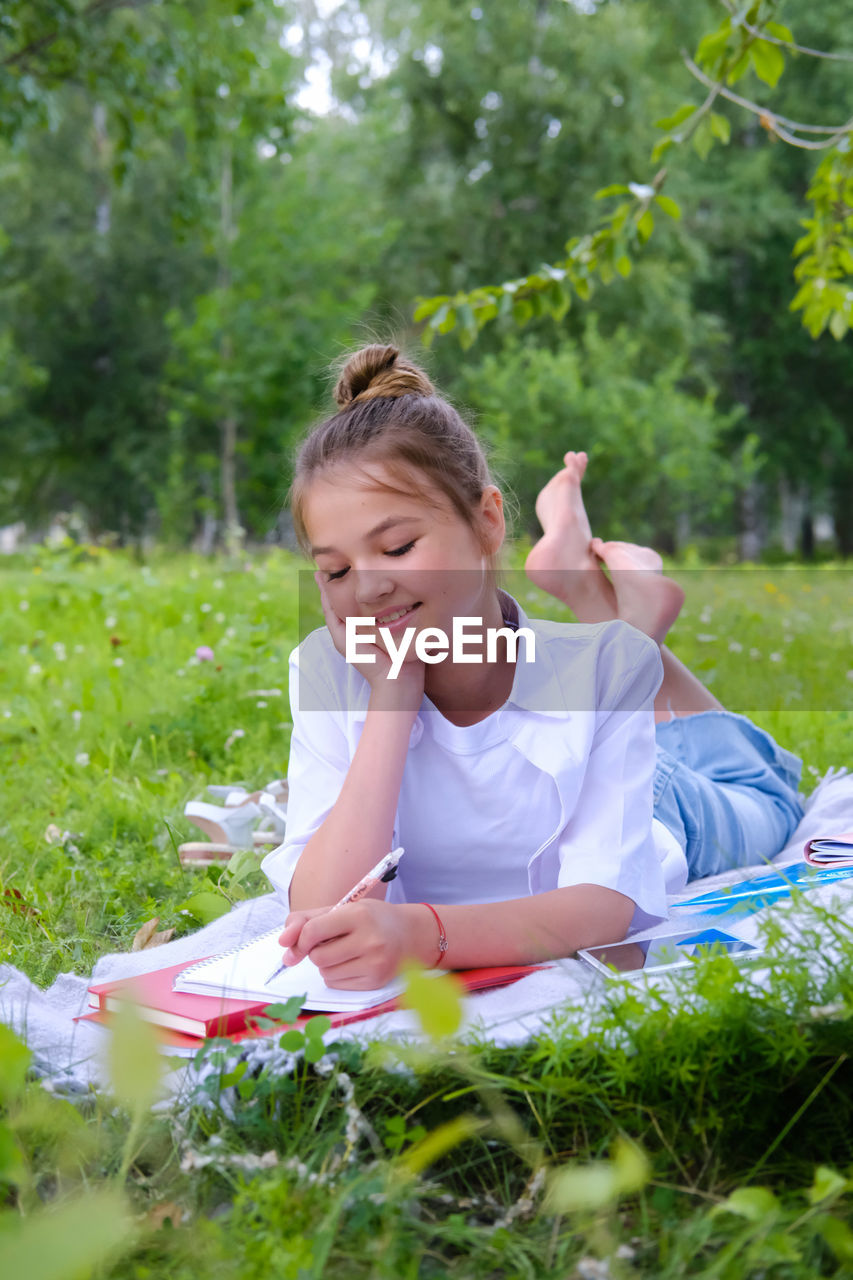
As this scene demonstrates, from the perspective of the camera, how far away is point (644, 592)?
9.30ft

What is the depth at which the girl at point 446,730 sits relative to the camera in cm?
175

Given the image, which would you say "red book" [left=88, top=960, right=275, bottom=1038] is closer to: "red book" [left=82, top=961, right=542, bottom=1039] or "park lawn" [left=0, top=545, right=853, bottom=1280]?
"red book" [left=82, top=961, right=542, bottom=1039]

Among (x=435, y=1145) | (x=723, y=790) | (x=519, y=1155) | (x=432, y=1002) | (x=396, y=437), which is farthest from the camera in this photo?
(x=723, y=790)

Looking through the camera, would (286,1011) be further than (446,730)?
No

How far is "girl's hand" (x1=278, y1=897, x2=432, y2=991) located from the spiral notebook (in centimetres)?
3

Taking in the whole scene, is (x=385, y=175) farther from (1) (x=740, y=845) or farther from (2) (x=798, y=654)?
(1) (x=740, y=845)

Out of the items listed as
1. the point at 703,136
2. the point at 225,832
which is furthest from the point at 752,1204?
the point at 703,136

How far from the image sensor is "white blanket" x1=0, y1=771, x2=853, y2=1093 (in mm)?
1448

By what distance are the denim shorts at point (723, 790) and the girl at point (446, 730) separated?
0.23 metres

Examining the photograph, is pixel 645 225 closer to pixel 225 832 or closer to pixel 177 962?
Answer: pixel 225 832

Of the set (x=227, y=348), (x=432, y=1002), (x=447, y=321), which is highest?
(x=227, y=348)

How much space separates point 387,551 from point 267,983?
0.73 metres

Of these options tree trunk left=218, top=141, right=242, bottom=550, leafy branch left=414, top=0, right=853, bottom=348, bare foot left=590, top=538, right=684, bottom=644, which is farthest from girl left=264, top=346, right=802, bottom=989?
tree trunk left=218, top=141, right=242, bottom=550

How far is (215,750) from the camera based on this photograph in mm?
3461
